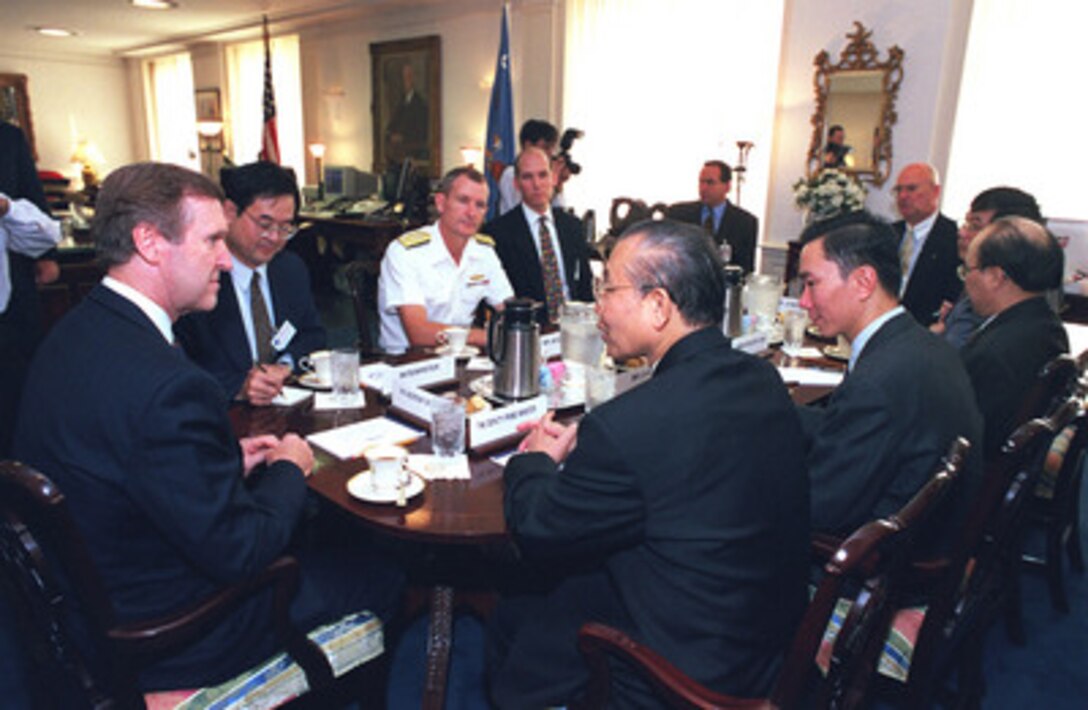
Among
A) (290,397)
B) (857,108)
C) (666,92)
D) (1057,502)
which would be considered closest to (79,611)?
(290,397)

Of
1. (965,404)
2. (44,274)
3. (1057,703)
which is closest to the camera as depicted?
(965,404)

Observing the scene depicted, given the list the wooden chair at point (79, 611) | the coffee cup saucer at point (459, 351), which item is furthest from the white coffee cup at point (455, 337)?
the wooden chair at point (79, 611)

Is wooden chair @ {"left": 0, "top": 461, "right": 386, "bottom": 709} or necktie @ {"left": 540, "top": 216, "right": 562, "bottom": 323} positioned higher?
necktie @ {"left": 540, "top": 216, "right": 562, "bottom": 323}

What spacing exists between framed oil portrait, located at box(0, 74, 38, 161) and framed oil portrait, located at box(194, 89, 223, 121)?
3022 millimetres

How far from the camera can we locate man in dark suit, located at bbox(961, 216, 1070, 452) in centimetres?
208

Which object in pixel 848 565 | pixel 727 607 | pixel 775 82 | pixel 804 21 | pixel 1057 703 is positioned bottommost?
pixel 1057 703

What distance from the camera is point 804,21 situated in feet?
17.3

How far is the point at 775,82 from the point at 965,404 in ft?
15.6

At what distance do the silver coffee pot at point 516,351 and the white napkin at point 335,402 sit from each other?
383 millimetres

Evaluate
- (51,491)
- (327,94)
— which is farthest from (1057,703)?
(327,94)

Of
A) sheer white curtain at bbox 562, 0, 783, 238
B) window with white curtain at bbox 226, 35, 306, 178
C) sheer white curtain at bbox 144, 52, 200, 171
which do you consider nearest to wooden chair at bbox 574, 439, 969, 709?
sheer white curtain at bbox 562, 0, 783, 238

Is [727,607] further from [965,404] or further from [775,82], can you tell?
[775,82]

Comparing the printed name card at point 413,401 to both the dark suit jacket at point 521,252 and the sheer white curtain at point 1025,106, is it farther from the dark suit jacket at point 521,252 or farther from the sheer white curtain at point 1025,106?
the sheer white curtain at point 1025,106

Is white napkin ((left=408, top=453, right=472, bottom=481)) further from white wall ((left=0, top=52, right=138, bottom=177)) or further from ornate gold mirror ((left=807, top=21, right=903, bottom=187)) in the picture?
white wall ((left=0, top=52, right=138, bottom=177))
